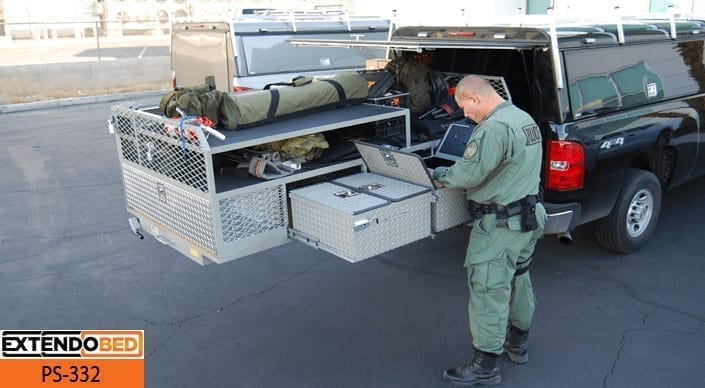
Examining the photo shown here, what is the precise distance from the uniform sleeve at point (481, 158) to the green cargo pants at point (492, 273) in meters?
0.26

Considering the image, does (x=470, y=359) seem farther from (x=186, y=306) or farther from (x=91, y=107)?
(x=91, y=107)

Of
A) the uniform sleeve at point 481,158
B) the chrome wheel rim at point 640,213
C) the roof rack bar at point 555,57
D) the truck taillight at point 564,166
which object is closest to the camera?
the uniform sleeve at point 481,158

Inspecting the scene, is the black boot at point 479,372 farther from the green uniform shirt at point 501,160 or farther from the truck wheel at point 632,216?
the truck wheel at point 632,216

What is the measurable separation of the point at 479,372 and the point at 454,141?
1.94 m

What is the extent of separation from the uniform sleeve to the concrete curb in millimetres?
14090

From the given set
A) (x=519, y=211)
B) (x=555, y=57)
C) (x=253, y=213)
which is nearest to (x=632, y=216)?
(x=555, y=57)

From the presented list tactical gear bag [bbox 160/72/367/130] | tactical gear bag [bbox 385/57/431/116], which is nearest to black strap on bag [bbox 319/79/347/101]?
tactical gear bag [bbox 160/72/367/130]

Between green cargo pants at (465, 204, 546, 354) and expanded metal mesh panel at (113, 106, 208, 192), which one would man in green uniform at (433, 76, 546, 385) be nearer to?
green cargo pants at (465, 204, 546, 354)

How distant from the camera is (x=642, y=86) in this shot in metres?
5.28

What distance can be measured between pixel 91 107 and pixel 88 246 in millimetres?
10462

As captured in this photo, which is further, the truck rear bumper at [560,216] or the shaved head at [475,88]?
the truck rear bumper at [560,216]

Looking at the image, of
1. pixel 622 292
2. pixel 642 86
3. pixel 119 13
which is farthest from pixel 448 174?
pixel 119 13

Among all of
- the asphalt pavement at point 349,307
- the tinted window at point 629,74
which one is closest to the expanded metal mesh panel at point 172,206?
the asphalt pavement at point 349,307

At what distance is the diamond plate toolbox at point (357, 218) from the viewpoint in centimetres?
381
